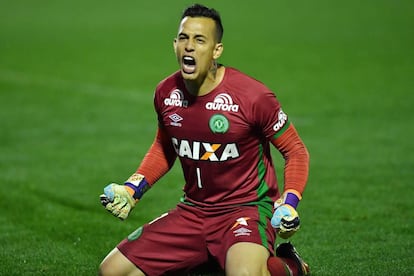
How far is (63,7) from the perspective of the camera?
29688mm

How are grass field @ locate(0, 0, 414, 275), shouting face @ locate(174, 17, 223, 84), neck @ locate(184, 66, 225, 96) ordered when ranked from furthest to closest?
grass field @ locate(0, 0, 414, 275), neck @ locate(184, 66, 225, 96), shouting face @ locate(174, 17, 223, 84)

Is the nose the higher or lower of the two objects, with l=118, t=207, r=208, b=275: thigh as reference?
higher

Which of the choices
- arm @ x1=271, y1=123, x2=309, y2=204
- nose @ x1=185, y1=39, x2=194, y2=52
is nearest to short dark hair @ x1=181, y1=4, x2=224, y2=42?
nose @ x1=185, y1=39, x2=194, y2=52

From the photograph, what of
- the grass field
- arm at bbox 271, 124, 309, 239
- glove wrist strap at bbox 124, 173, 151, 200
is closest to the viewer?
arm at bbox 271, 124, 309, 239

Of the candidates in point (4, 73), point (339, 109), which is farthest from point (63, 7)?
point (339, 109)

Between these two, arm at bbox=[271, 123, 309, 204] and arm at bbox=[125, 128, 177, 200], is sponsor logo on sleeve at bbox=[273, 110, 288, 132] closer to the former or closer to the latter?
arm at bbox=[271, 123, 309, 204]

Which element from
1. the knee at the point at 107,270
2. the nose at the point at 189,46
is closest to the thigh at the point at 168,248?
the knee at the point at 107,270

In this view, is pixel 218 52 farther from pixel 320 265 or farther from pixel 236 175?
pixel 320 265

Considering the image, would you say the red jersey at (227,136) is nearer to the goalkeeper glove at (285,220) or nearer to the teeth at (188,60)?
the teeth at (188,60)

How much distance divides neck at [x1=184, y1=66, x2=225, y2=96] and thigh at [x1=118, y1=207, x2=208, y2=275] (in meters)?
0.87

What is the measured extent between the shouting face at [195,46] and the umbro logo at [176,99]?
0.70 feet

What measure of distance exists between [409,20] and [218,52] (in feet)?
61.3

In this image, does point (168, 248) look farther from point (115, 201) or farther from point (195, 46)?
point (195, 46)

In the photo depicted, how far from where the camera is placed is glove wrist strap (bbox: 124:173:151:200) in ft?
21.3
